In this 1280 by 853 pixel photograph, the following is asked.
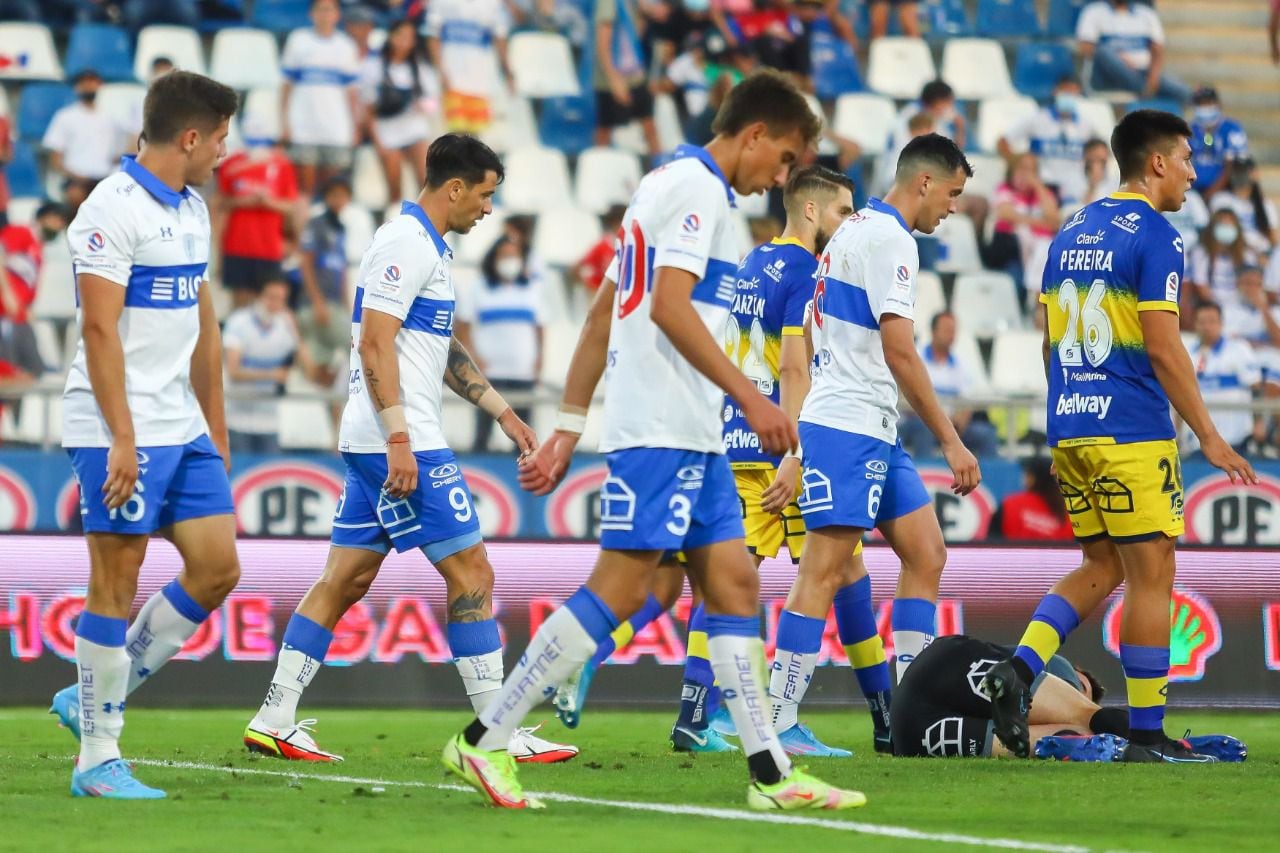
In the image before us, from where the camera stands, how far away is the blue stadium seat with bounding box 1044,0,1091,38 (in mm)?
20359

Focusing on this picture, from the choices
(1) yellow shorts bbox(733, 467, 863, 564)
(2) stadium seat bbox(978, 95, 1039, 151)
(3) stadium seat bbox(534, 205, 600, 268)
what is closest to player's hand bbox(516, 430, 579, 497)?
(1) yellow shorts bbox(733, 467, 863, 564)

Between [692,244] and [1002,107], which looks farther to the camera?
[1002,107]

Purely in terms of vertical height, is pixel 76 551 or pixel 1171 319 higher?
pixel 1171 319

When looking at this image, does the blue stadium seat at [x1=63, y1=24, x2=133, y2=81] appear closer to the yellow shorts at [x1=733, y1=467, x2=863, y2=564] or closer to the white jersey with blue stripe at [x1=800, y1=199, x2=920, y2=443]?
the yellow shorts at [x1=733, y1=467, x2=863, y2=564]

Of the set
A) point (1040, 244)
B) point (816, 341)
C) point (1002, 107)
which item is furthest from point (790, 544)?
point (1002, 107)

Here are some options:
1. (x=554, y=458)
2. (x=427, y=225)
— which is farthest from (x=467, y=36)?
(x=554, y=458)

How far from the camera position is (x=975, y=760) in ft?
26.5

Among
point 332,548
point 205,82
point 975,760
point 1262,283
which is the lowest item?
point 975,760

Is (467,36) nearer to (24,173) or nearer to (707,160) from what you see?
(24,173)

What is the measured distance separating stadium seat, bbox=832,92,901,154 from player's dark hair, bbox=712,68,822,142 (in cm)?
1225

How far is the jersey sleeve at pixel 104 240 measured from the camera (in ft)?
21.2

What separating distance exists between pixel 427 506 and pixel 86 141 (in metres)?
9.73

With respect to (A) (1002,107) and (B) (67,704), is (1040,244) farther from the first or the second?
(B) (67,704)

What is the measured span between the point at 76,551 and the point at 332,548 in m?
3.60
